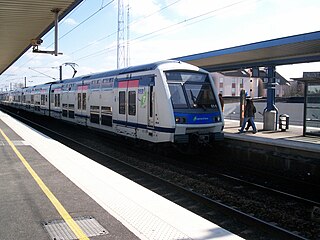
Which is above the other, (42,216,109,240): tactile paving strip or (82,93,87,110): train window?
(82,93,87,110): train window

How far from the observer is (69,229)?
15.2ft

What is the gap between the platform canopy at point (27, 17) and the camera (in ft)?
41.4

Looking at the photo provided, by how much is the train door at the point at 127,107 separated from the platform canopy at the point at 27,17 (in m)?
3.51

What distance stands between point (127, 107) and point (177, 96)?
8.43 ft

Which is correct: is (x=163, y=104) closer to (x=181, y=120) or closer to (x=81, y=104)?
(x=181, y=120)

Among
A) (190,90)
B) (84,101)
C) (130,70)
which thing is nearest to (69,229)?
(190,90)

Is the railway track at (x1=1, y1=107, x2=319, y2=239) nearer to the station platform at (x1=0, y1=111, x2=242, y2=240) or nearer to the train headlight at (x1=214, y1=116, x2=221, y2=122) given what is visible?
the station platform at (x1=0, y1=111, x2=242, y2=240)

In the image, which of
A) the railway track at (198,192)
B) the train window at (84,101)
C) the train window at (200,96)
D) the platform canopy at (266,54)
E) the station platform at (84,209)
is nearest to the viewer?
the station platform at (84,209)

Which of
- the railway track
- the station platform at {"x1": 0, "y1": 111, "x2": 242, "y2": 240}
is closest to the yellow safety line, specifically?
the station platform at {"x1": 0, "y1": 111, "x2": 242, "y2": 240}

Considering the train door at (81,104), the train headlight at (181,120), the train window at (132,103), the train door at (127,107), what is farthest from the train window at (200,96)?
the train door at (81,104)

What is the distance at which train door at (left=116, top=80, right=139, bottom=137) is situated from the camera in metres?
12.3

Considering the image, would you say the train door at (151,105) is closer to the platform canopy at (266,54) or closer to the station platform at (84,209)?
the station platform at (84,209)

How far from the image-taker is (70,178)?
24.6 ft

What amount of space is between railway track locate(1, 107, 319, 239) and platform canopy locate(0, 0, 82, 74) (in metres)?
5.54
